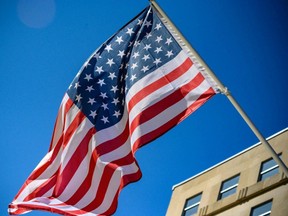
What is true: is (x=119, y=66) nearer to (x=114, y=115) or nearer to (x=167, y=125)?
(x=114, y=115)

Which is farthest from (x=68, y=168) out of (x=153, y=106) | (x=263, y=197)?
(x=263, y=197)

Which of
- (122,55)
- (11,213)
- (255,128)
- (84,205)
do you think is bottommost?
(255,128)

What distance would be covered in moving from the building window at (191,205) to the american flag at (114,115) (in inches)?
615

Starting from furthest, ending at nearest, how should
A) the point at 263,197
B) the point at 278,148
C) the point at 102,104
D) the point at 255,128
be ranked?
the point at 278,148, the point at 263,197, the point at 102,104, the point at 255,128

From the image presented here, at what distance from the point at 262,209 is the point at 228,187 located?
13.6 ft

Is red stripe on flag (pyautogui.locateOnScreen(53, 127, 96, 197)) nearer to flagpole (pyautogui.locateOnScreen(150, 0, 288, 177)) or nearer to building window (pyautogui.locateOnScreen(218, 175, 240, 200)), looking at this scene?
flagpole (pyautogui.locateOnScreen(150, 0, 288, 177))

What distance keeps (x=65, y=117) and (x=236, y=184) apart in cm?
1535

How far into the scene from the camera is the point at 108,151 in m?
→ 12.1

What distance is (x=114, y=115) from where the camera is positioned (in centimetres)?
1239

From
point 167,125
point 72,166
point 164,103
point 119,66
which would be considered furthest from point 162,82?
point 72,166

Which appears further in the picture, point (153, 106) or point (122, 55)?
point (122, 55)

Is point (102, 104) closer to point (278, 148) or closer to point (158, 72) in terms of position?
point (158, 72)

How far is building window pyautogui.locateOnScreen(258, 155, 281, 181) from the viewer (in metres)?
24.1

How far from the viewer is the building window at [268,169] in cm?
2408
